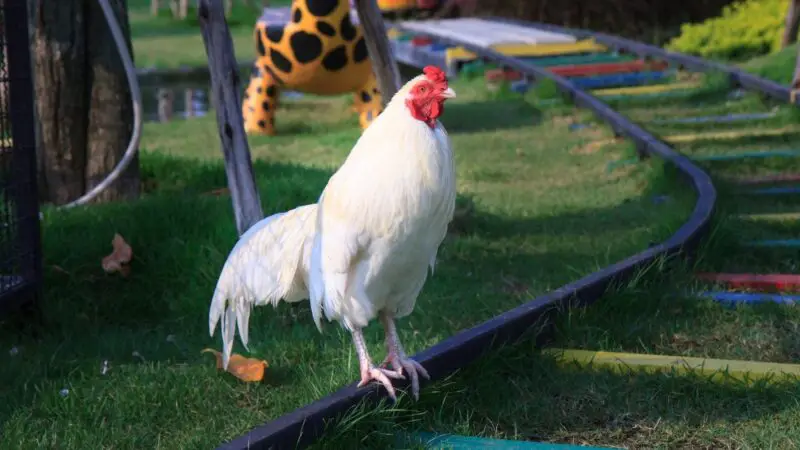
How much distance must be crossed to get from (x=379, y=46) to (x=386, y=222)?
2.66 metres

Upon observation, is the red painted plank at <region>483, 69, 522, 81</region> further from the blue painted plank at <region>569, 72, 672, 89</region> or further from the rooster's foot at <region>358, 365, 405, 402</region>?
the rooster's foot at <region>358, 365, 405, 402</region>

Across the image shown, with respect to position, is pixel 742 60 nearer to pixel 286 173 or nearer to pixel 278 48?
pixel 278 48

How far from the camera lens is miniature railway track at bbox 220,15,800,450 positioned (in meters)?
3.11

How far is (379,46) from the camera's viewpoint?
5.41 m

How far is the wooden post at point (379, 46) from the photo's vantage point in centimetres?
534

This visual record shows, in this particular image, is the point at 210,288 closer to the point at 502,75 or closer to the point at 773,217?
the point at 773,217

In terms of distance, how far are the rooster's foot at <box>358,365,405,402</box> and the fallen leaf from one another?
0.62 metres

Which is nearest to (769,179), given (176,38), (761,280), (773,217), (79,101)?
(773,217)

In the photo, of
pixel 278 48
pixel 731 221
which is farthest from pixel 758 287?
pixel 278 48

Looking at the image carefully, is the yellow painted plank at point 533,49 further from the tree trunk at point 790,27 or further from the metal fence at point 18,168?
the metal fence at point 18,168

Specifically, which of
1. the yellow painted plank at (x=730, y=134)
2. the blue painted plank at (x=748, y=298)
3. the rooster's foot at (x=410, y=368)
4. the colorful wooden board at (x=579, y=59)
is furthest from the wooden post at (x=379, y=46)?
the colorful wooden board at (x=579, y=59)

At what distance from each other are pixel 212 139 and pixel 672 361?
6.26 metres

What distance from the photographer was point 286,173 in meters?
6.59

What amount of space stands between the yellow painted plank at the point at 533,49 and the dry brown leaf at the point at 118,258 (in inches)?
323
